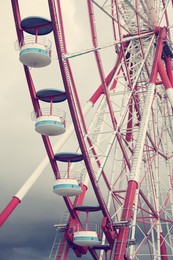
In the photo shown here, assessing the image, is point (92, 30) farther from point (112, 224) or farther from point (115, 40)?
point (112, 224)

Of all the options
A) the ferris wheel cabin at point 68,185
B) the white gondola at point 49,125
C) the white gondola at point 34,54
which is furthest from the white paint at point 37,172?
the white gondola at point 34,54

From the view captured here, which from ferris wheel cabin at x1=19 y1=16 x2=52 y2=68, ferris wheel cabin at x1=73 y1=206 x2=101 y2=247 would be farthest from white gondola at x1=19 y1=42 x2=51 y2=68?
ferris wheel cabin at x1=73 y1=206 x2=101 y2=247

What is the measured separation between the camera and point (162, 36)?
28969mm

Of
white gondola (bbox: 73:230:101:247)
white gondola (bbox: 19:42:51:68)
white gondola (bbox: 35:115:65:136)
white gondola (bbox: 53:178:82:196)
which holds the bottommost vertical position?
white gondola (bbox: 73:230:101:247)

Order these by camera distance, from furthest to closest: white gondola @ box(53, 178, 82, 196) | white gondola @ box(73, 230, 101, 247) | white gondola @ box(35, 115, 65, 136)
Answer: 1. white gondola @ box(73, 230, 101, 247)
2. white gondola @ box(53, 178, 82, 196)
3. white gondola @ box(35, 115, 65, 136)

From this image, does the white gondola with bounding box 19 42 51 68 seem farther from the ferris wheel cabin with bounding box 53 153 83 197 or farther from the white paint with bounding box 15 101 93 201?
the white paint with bounding box 15 101 93 201

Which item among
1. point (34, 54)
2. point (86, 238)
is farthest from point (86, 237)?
point (34, 54)

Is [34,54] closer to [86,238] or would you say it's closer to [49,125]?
[49,125]

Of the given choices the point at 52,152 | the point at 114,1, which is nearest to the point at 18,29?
the point at 52,152

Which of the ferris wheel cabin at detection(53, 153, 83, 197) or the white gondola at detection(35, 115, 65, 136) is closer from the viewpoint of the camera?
the white gondola at detection(35, 115, 65, 136)

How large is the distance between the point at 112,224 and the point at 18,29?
9.58 metres

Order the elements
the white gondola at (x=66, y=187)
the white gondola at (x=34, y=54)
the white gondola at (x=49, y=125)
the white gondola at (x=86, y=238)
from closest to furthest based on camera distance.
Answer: the white gondola at (x=34, y=54) → the white gondola at (x=49, y=125) → the white gondola at (x=66, y=187) → the white gondola at (x=86, y=238)

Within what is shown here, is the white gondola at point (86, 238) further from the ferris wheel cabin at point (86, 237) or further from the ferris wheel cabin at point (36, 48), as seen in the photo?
the ferris wheel cabin at point (36, 48)

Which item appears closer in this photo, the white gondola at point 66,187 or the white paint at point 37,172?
the white gondola at point 66,187
